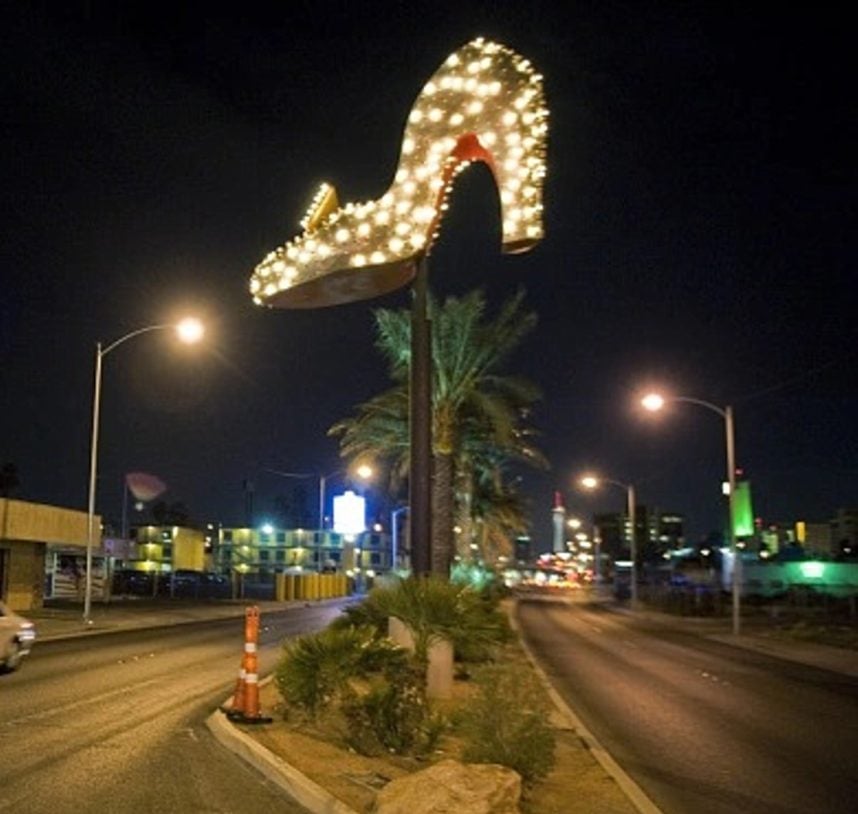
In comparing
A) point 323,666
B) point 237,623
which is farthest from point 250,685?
point 237,623

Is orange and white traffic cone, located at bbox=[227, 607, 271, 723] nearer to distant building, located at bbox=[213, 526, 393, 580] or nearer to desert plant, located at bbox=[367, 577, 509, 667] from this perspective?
desert plant, located at bbox=[367, 577, 509, 667]

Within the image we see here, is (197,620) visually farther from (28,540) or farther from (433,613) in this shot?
(433,613)

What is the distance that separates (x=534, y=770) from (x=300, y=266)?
8.90 meters

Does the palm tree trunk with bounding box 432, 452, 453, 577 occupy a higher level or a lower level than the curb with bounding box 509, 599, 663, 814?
higher

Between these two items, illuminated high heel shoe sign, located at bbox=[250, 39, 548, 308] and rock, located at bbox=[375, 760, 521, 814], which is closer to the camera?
rock, located at bbox=[375, 760, 521, 814]

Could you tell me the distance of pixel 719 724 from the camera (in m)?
16.8

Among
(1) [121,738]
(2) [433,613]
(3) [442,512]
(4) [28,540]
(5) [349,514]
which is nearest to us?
(1) [121,738]

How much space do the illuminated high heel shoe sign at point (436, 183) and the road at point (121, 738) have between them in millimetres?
5962

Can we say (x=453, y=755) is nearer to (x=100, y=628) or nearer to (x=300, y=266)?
(x=300, y=266)

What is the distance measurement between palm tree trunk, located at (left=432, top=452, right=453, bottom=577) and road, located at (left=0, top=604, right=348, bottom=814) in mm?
5894

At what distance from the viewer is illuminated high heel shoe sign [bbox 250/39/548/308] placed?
16.1 meters

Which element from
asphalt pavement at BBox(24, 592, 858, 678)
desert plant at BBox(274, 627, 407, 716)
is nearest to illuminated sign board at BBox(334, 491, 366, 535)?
asphalt pavement at BBox(24, 592, 858, 678)

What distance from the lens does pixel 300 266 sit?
55.8 feet

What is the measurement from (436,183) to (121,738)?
7.89 meters
